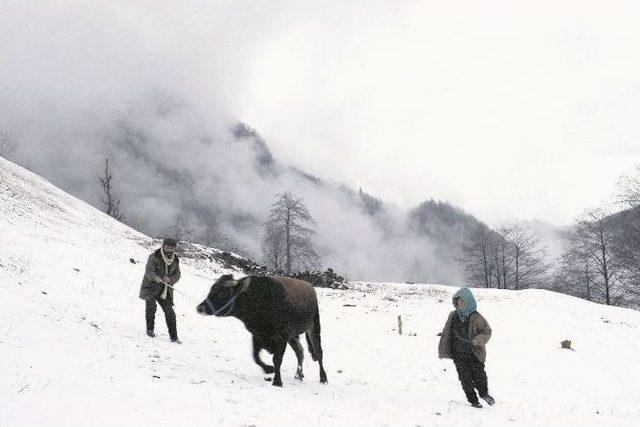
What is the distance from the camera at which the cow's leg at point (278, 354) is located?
306 inches

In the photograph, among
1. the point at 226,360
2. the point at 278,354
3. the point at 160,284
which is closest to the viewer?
the point at 278,354

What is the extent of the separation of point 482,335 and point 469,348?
1.21 feet

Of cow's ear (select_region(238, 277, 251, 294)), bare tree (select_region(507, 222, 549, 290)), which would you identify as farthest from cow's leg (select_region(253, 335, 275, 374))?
bare tree (select_region(507, 222, 549, 290))

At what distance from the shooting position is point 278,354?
802 centimetres

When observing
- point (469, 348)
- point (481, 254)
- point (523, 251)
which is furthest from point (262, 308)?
point (481, 254)

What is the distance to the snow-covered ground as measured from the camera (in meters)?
5.55

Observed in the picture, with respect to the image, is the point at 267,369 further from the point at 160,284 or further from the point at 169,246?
the point at 169,246

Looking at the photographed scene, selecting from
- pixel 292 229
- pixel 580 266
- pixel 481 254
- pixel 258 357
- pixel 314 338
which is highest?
pixel 292 229

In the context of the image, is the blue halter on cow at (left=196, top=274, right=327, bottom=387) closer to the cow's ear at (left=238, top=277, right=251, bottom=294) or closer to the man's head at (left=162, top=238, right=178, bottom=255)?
the cow's ear at (left=238, top=277, right=251, bottom=294)

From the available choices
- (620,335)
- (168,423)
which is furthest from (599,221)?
(168,423)

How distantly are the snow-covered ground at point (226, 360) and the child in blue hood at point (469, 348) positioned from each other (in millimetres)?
357

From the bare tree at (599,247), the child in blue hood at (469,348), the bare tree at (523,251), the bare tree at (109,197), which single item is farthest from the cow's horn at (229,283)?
the bare tree at (523,251)

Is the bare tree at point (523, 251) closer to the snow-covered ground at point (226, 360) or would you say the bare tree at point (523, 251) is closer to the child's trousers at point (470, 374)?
the snow-covered ground at point (226, 360)

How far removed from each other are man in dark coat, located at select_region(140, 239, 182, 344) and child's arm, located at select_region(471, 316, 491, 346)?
6407mm
